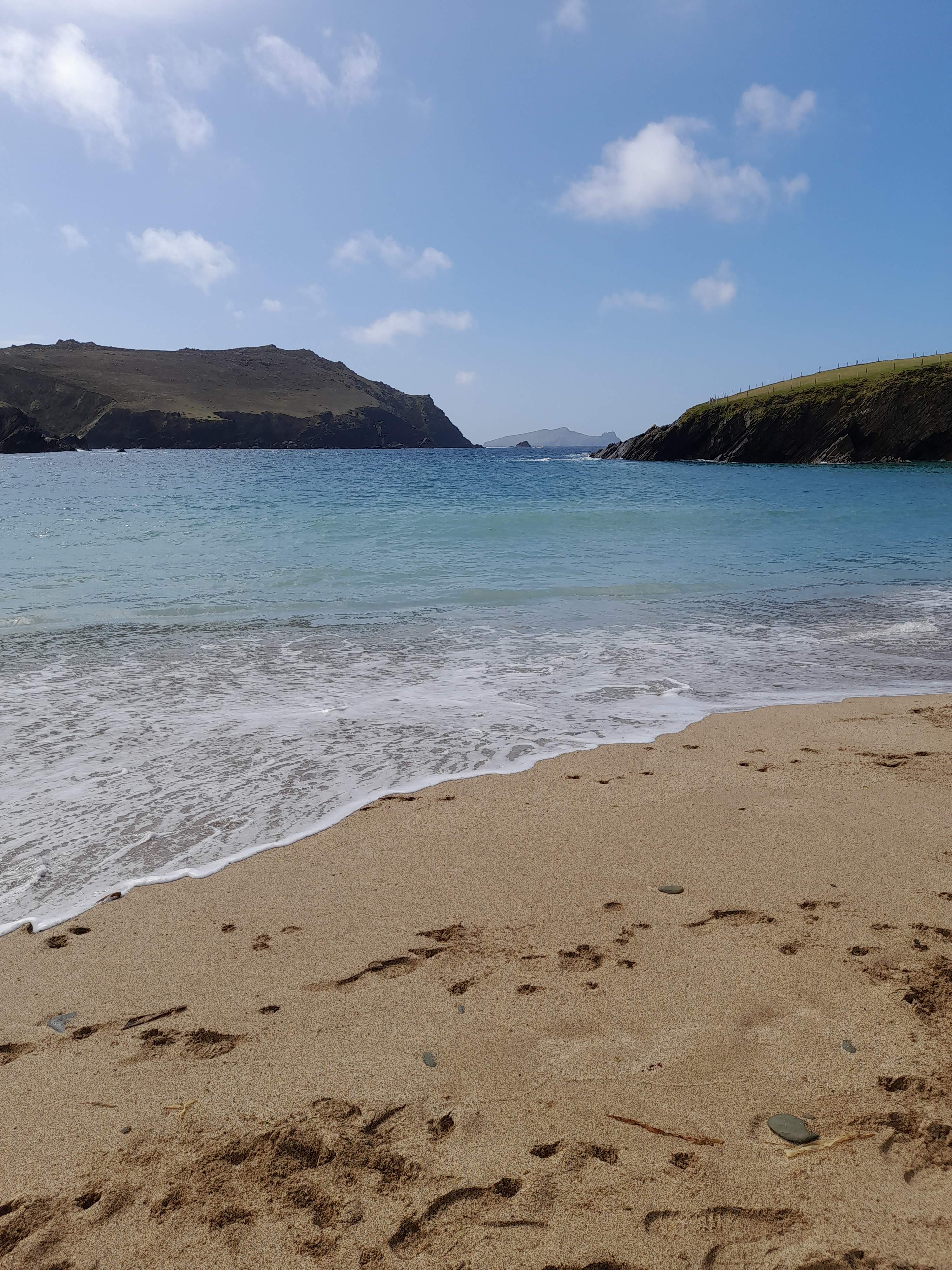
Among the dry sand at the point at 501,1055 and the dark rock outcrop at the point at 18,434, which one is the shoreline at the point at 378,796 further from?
the dark rock outcrop at the point at 18,434

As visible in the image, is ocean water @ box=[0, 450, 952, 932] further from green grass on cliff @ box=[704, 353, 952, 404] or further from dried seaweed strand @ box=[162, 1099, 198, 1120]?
green grass on cliff @ box=[704, 353, 952, 404]

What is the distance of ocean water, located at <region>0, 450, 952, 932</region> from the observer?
500 centimetres

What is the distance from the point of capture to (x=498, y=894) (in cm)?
381

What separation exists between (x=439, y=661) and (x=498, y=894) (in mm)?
5279

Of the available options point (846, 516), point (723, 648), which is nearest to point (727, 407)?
point (846, 516)

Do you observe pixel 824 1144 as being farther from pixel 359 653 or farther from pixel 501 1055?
pixel 359 653

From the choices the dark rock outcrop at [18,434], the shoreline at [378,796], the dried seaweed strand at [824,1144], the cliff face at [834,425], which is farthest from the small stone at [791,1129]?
the dark rock outcrop at [18,434]

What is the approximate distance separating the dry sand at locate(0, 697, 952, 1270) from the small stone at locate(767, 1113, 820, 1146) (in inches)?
1.4

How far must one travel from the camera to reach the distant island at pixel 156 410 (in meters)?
140

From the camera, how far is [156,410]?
152 m

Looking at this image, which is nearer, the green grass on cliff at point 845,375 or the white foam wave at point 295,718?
the white foam wave at point 295,718

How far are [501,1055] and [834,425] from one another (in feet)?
246

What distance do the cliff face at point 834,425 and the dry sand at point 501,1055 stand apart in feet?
231

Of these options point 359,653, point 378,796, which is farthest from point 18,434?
point 378,796
